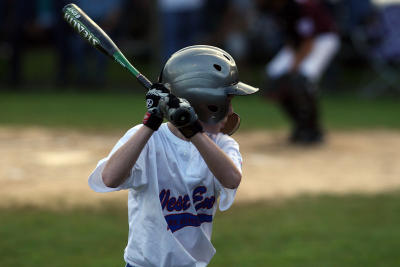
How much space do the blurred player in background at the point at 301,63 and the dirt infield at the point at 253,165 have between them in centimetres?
33

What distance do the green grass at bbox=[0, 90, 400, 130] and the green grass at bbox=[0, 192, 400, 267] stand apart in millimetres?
3947

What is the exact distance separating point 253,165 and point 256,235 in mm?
2258

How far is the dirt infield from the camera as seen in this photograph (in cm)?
577

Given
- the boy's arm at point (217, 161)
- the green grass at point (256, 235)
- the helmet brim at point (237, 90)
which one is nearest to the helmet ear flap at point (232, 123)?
the helmet brim at point (237, 90)

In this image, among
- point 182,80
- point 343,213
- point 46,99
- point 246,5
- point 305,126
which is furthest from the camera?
point 246,5

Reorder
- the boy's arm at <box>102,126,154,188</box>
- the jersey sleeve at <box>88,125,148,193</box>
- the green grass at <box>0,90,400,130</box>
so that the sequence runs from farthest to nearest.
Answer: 1. the green grass at <box>0,90,400,130</box>
2. the jersey sleeve at <box>88,125,148,193</box>
3. the boy's arm at <box>102,126,154,188</box>

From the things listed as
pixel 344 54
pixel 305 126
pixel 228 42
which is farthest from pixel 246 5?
pixel 305 126

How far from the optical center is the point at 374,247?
445cm

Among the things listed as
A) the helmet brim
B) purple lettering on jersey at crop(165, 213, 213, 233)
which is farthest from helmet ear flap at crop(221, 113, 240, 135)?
purple lettering on jersey at crop(165, 213, 213, 233)

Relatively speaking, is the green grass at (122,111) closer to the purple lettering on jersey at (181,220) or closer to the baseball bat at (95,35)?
the baseball bat at (95,35)

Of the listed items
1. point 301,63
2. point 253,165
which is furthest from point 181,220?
point 301,63

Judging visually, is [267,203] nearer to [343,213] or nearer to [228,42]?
[343,213]

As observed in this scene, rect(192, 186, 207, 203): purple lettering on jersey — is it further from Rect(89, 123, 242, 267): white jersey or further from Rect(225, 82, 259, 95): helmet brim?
Rect(225, 82, 259, 95): helmet brim

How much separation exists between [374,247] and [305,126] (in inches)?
144
